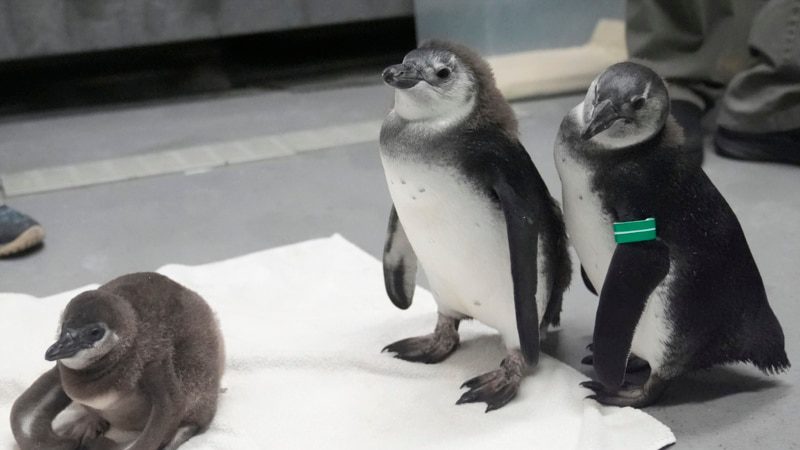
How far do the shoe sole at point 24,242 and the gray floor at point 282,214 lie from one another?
0.02m

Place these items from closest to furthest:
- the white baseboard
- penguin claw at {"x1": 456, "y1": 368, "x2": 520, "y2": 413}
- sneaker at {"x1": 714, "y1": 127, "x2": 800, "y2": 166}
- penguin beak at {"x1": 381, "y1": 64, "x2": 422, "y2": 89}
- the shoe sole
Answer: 1. penguin beak at {"x1": 381, "y1": 64, "x2": 422, "y2": 89}
2. penguin claw at {"x1": 456, "y1": 368, "x2": 520, "y2": 413}
3. the shoe sole
4. sneaker at {"x1": 714, "y1": 127, "x2": 800, "y2": 166}
5. the white baseboard

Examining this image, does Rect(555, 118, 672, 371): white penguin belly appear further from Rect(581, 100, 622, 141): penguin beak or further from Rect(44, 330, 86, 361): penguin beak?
Rect(44, 330, 86, 361): penguin beak

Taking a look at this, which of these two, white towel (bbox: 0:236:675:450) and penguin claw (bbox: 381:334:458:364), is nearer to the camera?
white towel (bbox: 0:236:675:450)

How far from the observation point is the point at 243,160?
7.72 feet

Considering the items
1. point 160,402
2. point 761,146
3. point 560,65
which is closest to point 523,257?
point 160,402

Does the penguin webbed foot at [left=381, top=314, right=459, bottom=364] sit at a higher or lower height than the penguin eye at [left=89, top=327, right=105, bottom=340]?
lower

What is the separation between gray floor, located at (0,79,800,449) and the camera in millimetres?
1104

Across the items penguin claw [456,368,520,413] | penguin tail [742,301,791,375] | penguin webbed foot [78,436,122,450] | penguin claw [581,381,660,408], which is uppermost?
penguin tail [742,301,791,375]

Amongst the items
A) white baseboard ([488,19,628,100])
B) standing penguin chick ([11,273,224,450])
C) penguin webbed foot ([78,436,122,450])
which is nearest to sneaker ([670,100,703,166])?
white baseboard ([488,19,628,100])

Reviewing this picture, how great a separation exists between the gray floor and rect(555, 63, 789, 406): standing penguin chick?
0.27 ft

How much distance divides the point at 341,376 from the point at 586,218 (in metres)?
0.41

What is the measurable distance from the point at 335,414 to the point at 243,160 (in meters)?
1.35

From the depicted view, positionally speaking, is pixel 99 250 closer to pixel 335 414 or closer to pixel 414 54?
pixel 335 414

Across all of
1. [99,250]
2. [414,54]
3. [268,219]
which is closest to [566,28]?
[268,219]
